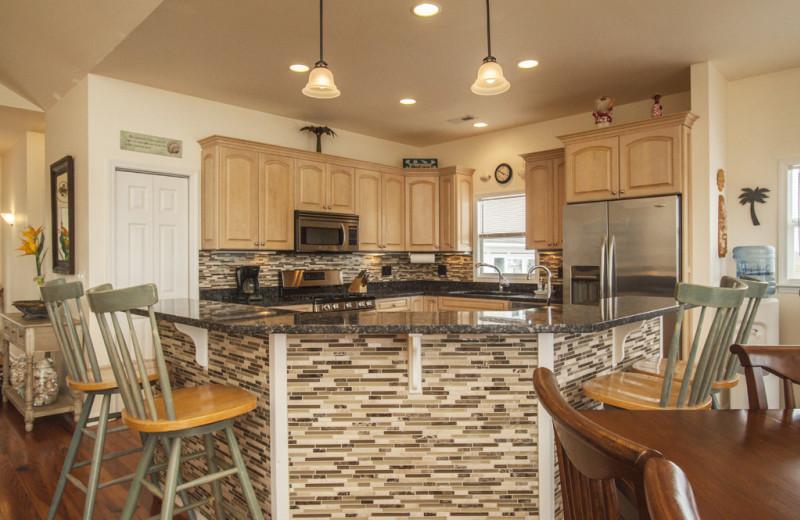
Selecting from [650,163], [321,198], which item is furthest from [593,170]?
[321,198]

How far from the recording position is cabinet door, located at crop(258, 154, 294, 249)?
460cm

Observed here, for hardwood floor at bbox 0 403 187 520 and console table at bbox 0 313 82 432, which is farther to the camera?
console table at bbox 0 313 82 432

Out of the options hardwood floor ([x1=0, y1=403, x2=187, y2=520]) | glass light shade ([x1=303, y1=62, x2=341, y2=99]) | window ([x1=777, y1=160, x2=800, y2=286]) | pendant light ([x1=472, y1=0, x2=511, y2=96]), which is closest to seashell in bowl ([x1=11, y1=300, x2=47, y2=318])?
hardwood floor ([x1=0, y1=403, x2=187, y2=520])

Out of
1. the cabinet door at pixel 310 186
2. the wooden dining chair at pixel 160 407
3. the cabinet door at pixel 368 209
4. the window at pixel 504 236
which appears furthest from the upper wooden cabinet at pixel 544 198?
the wooden dining chair at pixel 160 407

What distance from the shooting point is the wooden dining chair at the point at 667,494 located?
424 millimetres

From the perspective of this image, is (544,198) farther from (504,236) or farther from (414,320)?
(414,320)

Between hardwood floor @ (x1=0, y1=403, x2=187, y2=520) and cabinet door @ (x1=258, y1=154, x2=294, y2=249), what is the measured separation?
1956mm

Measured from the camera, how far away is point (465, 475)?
189 centimetres

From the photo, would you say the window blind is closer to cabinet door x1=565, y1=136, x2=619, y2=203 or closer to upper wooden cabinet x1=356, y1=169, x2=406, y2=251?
upper wooden cabinet x1=356, y1=169, x2=406, y2=251

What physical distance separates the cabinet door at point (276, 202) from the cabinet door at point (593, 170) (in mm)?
2568

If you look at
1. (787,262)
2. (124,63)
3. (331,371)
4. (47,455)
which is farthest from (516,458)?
(124,63)

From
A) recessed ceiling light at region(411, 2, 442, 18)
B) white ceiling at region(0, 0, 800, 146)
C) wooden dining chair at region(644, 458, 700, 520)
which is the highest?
white ceiling at region(0, 0, 800, 146)

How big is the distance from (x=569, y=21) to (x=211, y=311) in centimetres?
266

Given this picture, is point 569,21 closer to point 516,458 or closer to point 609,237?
point 609,237
